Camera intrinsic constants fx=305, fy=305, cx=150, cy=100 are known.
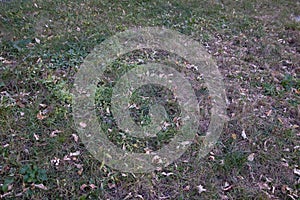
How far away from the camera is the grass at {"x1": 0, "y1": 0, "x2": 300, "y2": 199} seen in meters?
2.22

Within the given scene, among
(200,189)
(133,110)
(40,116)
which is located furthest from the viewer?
(133,110)

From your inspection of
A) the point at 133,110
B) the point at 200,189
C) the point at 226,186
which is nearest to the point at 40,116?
the point at 133,110

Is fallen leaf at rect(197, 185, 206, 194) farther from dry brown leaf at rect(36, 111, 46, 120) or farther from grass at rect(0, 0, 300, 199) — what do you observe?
dry brown leaf at rect(36, 111, 46, 120)

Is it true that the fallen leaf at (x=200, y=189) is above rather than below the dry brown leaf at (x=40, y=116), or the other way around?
below

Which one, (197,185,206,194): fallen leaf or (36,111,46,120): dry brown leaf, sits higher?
(36,111,46,120): dry brown leaf

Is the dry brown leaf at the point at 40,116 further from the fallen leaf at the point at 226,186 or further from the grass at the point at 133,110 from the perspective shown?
the fallen leaf at the point at 226,186

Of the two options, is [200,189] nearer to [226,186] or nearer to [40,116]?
[226,186]

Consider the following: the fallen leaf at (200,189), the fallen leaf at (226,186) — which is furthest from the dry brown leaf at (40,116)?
the fallen leaf at (226,186)

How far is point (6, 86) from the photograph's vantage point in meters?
2.83

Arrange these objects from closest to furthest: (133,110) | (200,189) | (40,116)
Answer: (200,189) < (40,116) < (133,110)

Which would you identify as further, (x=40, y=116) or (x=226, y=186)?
(x=40, y=116)

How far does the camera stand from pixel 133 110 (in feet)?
9.25

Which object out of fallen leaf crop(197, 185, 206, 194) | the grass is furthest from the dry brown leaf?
fallen leaf crop(197, 185, 206, 194)

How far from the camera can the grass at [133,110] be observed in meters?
2.22
